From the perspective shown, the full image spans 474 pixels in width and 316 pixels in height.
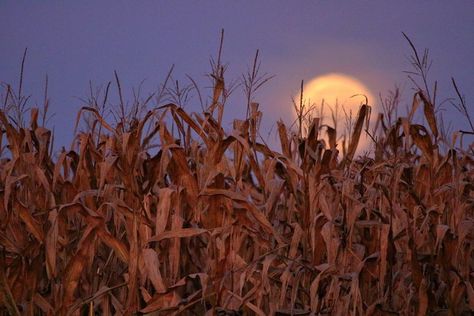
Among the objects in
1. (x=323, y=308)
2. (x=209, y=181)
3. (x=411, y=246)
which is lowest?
(x=323, y=308)

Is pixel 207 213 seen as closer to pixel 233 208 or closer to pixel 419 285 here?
pixel 233 208

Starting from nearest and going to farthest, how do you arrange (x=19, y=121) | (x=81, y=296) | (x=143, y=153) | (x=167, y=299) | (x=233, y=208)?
(x=167, y=299) → (x=233, y=208) → (x=81, y=296) → (x=143, y=153) → (x=19, y=121)

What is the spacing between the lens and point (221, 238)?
3439 millimetres

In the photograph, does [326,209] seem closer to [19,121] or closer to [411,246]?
[411,246]

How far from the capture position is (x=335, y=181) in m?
3.92

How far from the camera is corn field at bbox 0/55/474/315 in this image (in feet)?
10.9

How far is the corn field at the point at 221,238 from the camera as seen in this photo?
10.9 ft

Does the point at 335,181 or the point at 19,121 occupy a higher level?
the point at 19,121

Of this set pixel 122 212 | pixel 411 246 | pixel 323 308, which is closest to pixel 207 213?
pixel 122 212

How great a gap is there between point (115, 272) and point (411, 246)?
149 centimetres

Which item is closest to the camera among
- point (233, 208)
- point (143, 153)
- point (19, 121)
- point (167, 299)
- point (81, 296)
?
point (167, 299)

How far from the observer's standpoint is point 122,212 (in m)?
3.41

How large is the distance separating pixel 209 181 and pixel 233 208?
0.59ft

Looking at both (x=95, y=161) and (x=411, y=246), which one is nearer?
(x=411, y=246)
